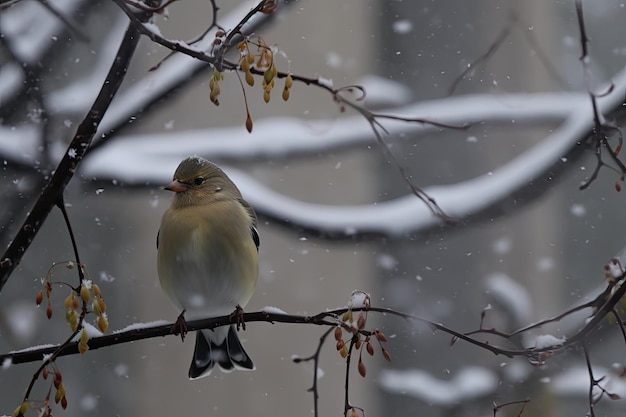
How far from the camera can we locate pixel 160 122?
2281 millimetres

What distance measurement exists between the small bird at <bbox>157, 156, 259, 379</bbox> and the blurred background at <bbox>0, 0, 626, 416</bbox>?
30.6 inches

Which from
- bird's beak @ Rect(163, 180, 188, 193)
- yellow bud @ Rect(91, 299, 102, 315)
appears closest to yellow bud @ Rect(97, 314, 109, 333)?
yellow bud @ Rect(91, 299, 102, 315)

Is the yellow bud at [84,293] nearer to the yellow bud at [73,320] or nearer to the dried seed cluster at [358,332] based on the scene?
the yellow bud at [73,320]

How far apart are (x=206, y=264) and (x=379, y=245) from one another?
90 cm

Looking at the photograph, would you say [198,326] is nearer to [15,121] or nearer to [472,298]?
[15,121]

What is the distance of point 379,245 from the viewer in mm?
1988

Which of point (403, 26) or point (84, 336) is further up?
point (403, 26)

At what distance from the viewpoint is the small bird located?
1143 mm

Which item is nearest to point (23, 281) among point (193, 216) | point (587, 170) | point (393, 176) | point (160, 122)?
point (160, 122)

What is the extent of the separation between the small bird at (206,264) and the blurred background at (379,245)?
2.55ft

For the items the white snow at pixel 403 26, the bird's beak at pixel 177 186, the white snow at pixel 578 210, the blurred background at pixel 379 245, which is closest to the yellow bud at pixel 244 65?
the bird's beak at pixel 177 186

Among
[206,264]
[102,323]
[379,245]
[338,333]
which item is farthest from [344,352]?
[379,245]

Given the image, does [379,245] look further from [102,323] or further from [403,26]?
[102,323]

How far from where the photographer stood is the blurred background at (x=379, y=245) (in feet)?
6.90
